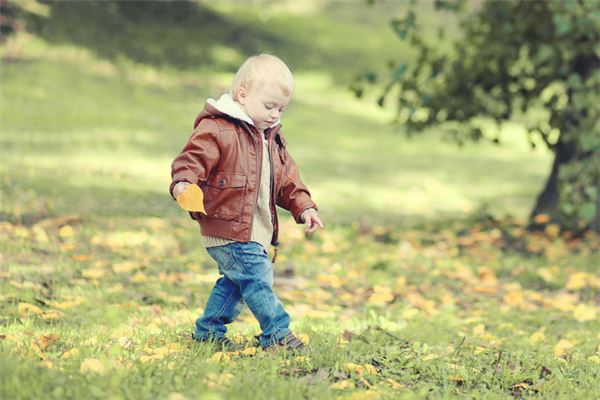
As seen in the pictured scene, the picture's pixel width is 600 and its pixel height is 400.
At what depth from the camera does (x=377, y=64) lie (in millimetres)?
24516

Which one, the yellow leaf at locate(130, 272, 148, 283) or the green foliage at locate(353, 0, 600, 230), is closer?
the yellow leaf at locate(130, 272, 148, 283)

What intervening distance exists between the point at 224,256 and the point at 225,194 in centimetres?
30

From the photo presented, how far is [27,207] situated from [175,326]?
3940 millimetres

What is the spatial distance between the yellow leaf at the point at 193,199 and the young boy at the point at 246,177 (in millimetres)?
181

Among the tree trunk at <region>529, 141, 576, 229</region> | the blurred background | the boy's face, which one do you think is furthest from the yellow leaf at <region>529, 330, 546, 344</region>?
the tree trunk at <region>529, 141, 576, 229</region>

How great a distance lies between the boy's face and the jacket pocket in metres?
0.29

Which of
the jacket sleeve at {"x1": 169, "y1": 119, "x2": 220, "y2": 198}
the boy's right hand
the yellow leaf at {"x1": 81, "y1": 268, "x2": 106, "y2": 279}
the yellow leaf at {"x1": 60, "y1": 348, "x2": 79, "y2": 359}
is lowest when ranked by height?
the yellow leaf at {"x1": 81, "y1": 268, "x2": 106, "y2": 279}

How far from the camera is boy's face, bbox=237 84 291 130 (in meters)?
4.15

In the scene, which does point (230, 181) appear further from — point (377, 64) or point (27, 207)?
point (377, 64)

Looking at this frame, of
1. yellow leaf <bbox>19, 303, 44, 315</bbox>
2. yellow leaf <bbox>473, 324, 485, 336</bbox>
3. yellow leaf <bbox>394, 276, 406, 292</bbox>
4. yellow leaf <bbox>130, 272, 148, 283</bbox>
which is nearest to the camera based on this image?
yellow leaf <bbox>19, 303, 44, 315</bbox>

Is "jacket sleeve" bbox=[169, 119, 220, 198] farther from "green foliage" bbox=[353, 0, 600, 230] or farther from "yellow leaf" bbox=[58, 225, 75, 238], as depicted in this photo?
"green foliage" bbox=[353, 0, 600, 230]

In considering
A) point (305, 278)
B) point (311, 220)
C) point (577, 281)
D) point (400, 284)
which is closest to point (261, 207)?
point (311, 220)

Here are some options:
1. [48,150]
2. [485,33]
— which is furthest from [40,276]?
[48,150]

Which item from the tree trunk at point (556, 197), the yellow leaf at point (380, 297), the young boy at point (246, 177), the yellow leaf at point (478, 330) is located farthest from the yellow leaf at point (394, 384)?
the tree trunk at point (556, 197)
